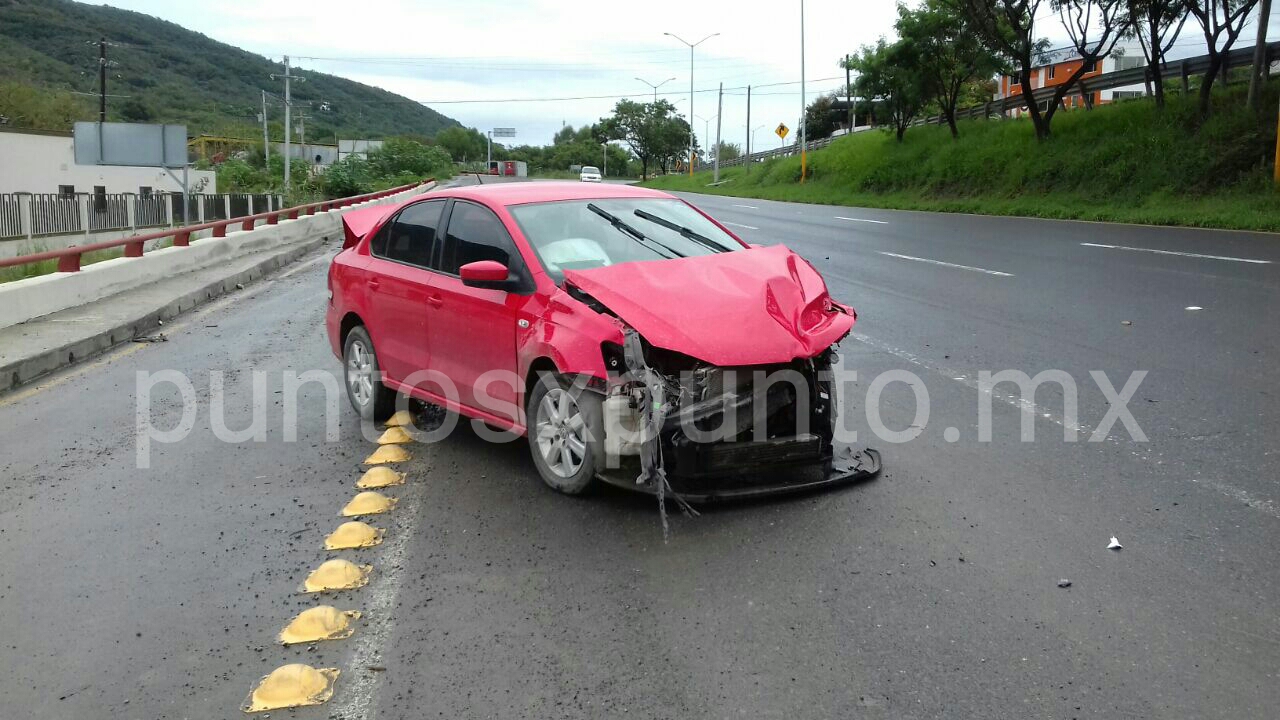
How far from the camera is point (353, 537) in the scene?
5.11 m

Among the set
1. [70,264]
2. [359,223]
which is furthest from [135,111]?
[359,223]

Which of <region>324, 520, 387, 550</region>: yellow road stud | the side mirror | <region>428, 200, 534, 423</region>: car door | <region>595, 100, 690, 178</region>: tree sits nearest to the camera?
<region>324, 520, 387, 550</region>: yellow road stud

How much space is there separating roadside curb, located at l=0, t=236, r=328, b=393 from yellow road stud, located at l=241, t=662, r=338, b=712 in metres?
6.39

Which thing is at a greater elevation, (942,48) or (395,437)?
(942,48)

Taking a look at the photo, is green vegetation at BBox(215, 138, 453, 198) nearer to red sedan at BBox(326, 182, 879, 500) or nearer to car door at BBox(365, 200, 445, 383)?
car door at BBox(365, 200, 445, 383)

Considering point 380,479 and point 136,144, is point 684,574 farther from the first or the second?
point 136,144

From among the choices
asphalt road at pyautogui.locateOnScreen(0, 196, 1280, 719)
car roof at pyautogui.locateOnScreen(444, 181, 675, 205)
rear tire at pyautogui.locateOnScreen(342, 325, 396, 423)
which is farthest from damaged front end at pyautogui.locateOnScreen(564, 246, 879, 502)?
rear tire at pyautogui.locateOnScreen(342, 325, 396, 423)

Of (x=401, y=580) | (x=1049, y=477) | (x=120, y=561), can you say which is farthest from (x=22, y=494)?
(x=1049, y=477)

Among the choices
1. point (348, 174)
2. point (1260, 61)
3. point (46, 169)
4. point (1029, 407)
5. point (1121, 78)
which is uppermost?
point (1121, 78)

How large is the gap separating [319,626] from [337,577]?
19.4 inches

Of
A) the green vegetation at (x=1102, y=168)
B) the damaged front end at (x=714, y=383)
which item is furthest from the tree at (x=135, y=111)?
the damaged front end at (x=714, y=383)

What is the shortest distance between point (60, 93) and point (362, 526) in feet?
272

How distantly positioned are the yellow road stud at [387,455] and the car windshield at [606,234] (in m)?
1.62

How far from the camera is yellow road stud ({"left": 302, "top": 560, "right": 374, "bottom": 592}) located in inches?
179
